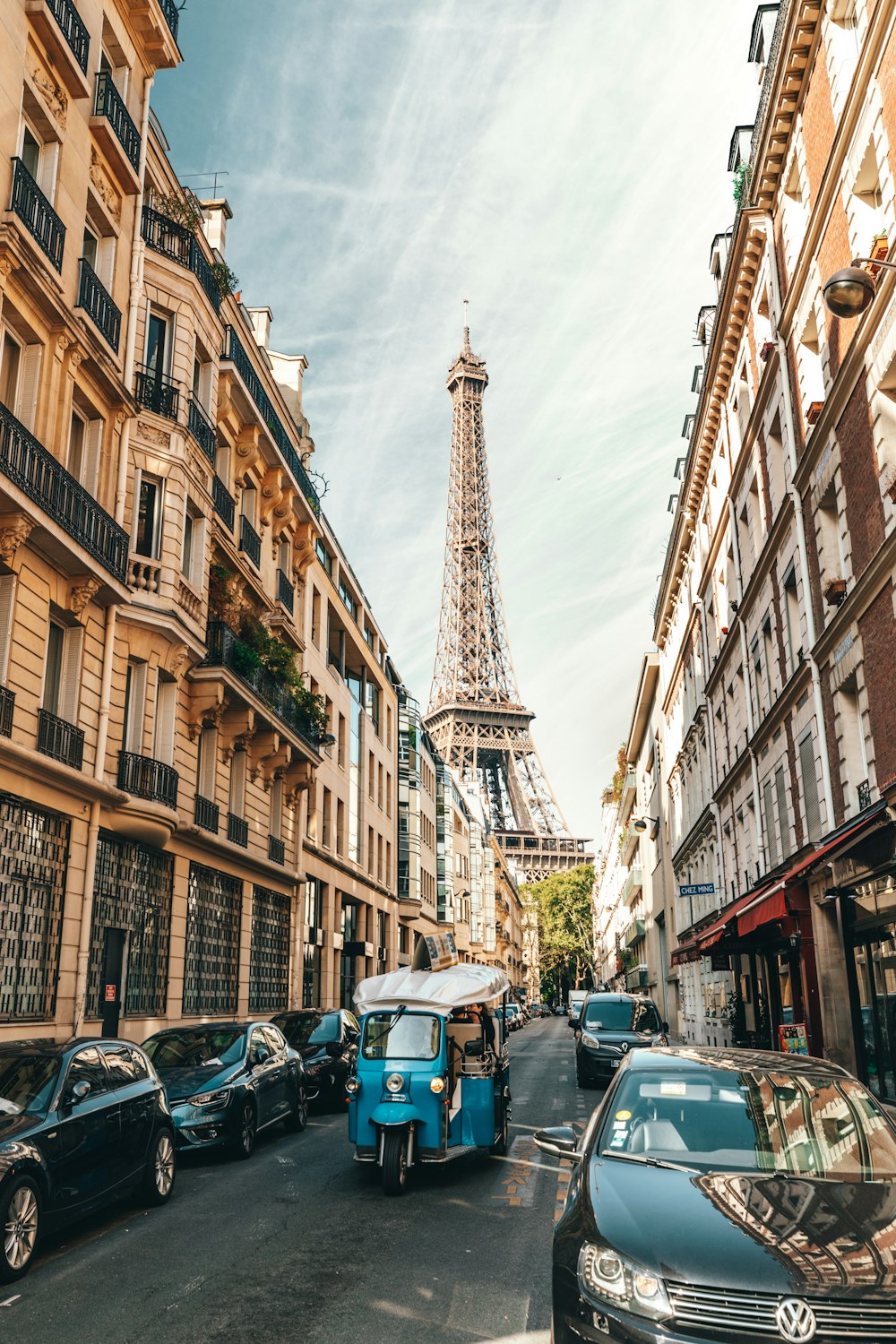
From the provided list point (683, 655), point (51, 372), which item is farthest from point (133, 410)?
point (683, 655)

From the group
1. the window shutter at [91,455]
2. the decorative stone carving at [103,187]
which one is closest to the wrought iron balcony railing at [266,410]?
the decorative stone carving at [103,187]

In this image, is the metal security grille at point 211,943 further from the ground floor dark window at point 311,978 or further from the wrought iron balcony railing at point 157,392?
the wrought iron balcony railing at point 157,392

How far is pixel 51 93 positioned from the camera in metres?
17.8

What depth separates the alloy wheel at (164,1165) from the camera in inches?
402

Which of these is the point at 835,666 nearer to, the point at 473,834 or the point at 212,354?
the point at 212,354

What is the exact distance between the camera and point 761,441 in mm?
23375

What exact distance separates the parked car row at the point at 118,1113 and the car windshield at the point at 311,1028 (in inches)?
149

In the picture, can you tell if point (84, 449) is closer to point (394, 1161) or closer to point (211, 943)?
point (211, 943)

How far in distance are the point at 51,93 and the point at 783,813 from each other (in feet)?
61.1

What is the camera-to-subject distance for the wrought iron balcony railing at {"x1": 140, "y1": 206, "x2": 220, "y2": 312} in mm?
22406

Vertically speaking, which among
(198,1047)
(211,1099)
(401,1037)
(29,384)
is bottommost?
(211,1099)

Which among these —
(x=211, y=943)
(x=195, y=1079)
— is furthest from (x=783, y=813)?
(x=195, y=1079)

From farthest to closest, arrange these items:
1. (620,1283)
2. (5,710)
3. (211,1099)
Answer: (5,710) < (211,1099) < (620,1283)

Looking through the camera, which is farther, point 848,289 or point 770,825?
point 770,825
